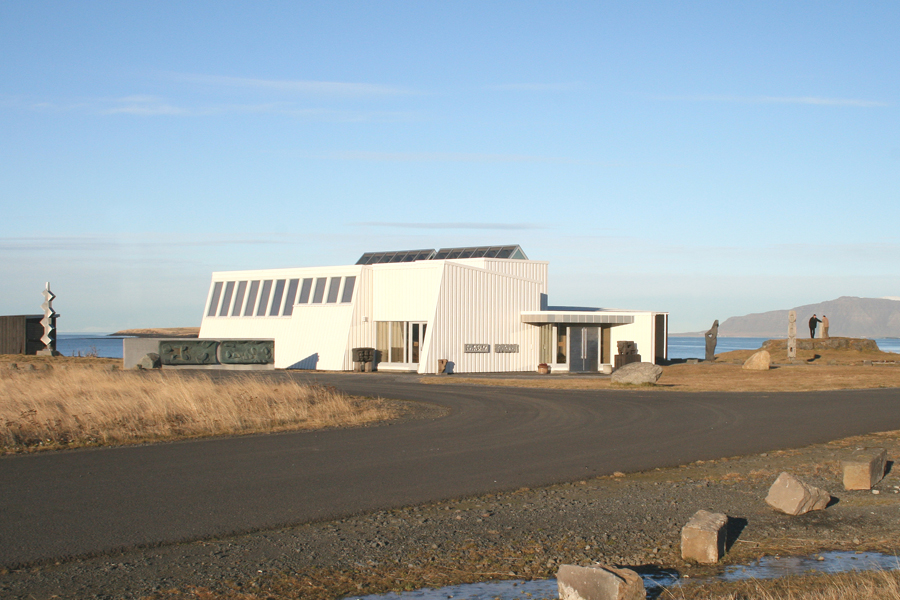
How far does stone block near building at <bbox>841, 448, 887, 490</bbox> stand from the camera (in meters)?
9.98

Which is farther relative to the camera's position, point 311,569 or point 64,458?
point 64,458

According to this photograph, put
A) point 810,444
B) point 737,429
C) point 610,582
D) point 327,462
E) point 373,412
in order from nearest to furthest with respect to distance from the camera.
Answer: point 610,582
point 327,462
point 810,444
point 737,429
point 373,412

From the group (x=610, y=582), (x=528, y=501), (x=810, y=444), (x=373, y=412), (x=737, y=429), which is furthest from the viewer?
(x=373, y=412)

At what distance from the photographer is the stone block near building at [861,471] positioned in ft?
32.8

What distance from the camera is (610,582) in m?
5.57

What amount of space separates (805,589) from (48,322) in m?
45.8

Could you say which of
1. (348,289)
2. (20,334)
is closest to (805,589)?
(348,289)

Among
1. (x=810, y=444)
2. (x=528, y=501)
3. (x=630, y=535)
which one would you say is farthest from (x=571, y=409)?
(x=630, y=535)

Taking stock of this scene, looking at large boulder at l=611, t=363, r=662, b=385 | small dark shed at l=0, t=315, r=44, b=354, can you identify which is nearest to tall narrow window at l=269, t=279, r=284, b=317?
small dark shed at l=0, t=315, r=44, b=354

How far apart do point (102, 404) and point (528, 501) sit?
1027 centimetres

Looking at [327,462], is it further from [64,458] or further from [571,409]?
[571,409]

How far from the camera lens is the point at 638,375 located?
27969 mm

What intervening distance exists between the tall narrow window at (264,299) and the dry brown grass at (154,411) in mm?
21751

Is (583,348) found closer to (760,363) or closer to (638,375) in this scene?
(760,363)
